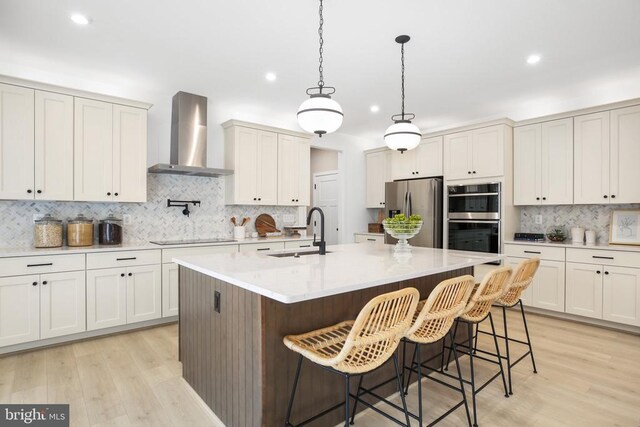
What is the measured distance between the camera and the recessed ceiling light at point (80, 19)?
2529 mm

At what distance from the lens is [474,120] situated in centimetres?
522

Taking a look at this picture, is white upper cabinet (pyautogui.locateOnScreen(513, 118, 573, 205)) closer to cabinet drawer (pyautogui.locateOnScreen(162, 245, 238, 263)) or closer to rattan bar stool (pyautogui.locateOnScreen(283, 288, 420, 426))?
rattan bar stool (pyautogui.locateOnScreen(283, 288, 420, 426))

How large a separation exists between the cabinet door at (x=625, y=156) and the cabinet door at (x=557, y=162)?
1.27ft

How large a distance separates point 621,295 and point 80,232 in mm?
5470

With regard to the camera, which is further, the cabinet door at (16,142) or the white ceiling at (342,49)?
the cabinet door at (16,142)

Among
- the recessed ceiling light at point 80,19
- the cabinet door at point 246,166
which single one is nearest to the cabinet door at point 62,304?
the cabinet door at point 246,166

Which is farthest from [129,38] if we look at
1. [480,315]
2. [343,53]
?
[480,315]

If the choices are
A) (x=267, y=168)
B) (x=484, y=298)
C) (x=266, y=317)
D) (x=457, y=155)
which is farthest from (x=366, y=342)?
(x=457, y=155)

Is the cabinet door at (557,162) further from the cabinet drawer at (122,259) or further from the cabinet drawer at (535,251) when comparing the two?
the cabinet drawer at (122,259)

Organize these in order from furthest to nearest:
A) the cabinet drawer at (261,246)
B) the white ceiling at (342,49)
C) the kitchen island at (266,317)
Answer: the cabinet drawer at (261,246), the white ceiling at (342,49), the kitchen island at (266,317)

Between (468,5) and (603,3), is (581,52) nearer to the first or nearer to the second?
(603,3)

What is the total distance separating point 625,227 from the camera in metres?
3.77

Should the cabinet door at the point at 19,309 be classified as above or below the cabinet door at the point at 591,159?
below

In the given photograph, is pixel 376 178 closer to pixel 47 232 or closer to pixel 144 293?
pixel 144 293
